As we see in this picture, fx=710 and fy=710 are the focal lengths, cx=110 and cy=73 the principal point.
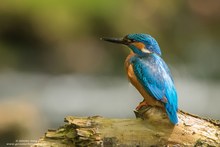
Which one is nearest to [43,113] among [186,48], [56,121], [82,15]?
[56,121]

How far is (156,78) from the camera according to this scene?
4270mm

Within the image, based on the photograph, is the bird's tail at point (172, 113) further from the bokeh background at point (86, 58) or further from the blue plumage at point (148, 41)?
the bokeh background at point (86, 58)

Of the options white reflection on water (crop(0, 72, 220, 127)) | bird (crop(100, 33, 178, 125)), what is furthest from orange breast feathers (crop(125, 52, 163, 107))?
white reflection on water (crop(0, 72, 220, 127))

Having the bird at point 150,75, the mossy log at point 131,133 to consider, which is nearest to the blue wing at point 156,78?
the bird at point 150,75

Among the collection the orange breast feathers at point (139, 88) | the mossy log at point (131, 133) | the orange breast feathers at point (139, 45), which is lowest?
the mossy log at point (131, 133)

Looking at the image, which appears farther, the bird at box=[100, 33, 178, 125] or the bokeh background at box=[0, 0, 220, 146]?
the bokeh background at box=[0, 0, 220, 146]

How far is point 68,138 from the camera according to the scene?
3.93 metres

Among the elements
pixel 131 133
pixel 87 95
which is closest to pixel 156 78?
pixel 131 133

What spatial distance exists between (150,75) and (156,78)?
0.05 m

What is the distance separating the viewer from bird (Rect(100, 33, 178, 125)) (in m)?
4.09

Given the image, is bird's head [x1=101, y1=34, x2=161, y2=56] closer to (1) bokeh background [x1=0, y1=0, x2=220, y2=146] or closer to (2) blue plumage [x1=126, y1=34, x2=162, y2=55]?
(2) blue plumage [x1=126, y1=34, x2=162, y2=55]

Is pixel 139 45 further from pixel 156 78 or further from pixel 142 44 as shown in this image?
pixel 156 78

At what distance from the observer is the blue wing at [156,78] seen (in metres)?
4.11

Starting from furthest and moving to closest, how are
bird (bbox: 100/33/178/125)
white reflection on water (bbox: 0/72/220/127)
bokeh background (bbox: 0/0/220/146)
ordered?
1. bokeh background (bbox: 0/0/220/146)
2. white reflection on water (bbox: 0/72/220/127)
3. bird (bbox: 100/33/178/125)
